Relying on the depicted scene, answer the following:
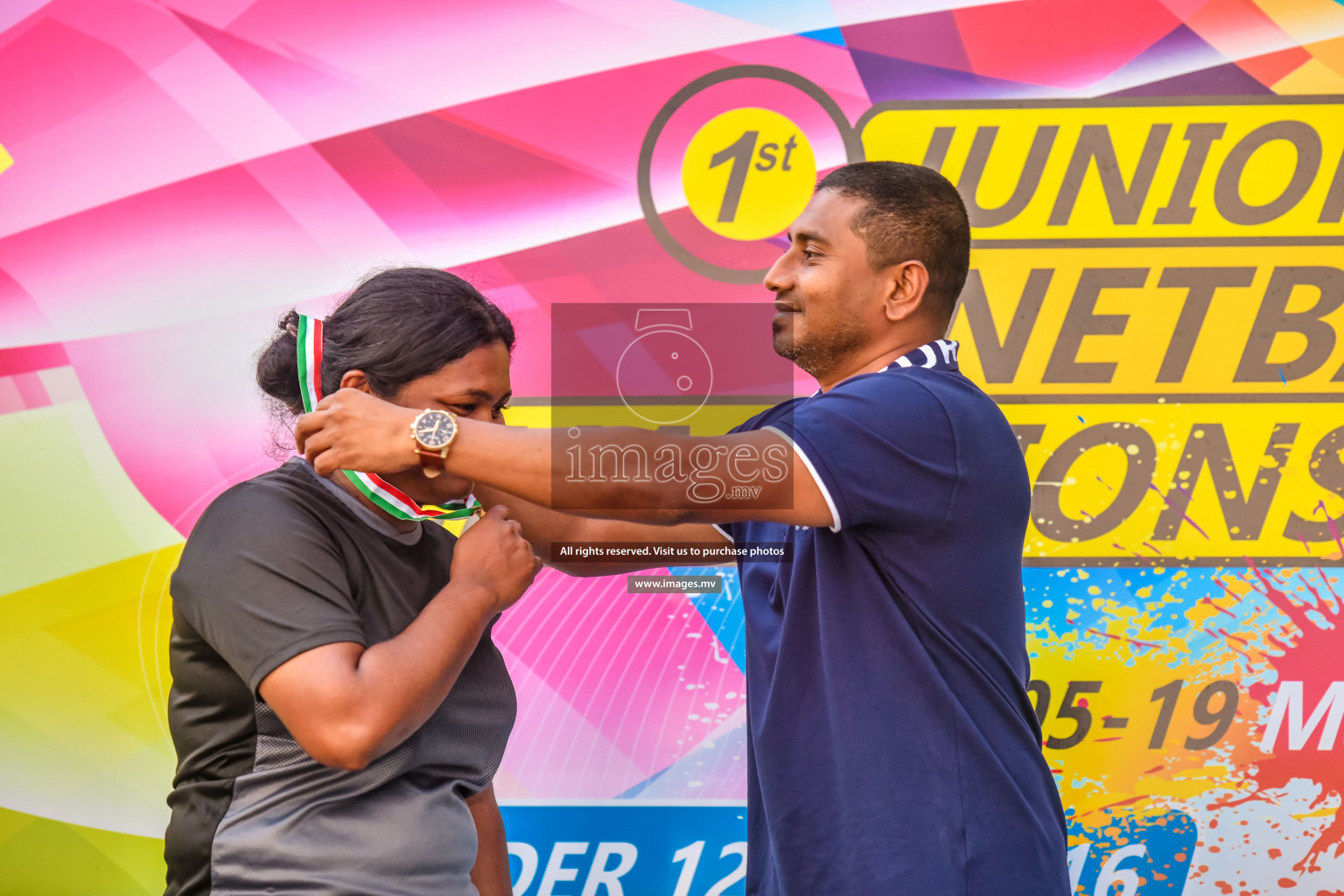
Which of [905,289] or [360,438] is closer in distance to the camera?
[360,438]

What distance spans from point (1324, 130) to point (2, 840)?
396 centimetres

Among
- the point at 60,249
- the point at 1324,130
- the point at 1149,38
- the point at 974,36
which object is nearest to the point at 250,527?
the point at 60,249

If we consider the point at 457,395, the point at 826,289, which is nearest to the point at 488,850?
the point at 457,395

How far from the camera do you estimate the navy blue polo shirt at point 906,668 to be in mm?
1512

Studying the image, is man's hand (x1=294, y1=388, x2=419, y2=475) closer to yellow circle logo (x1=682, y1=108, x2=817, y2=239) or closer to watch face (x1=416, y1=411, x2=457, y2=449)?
watch face (x1=416, y1=411, x2=457, y2=449)

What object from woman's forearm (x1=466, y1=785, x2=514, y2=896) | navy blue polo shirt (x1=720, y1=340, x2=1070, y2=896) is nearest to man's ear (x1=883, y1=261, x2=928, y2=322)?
navy blue polo shirt (x1=720, y1=340, x2=1070, y2=896)

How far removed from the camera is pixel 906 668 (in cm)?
158

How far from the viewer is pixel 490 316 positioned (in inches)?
70.4

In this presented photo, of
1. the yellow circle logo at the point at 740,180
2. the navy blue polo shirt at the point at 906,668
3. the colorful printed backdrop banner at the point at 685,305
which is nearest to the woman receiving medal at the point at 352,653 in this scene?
the navy blue polo shirt at the point at 906,668

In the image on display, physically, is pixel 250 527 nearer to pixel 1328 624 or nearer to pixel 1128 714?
pixel 1128 714

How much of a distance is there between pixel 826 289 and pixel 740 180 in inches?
38.0

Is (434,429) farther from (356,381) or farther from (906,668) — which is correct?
(906,668)

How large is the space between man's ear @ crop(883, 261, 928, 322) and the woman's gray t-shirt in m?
0.99

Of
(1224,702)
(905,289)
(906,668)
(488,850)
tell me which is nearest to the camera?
(906,668)
